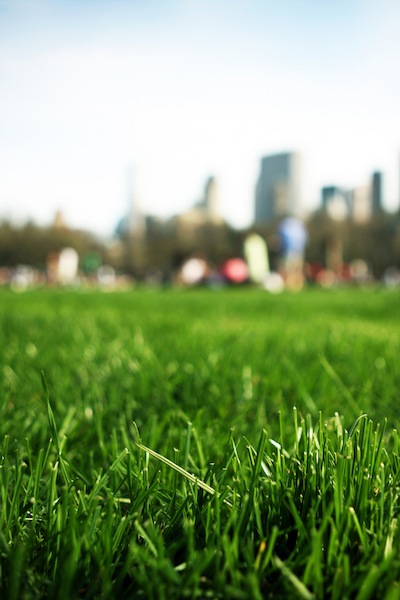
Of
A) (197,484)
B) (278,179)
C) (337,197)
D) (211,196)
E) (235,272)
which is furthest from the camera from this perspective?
(278,179)

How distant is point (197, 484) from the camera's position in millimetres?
847

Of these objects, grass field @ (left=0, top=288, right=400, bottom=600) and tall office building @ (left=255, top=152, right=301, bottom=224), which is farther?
tall office building @ (left=255, top=152, right=301, bottom=224)

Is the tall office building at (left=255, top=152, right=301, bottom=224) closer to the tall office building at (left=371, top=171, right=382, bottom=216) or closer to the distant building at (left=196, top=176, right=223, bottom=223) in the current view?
the distant building at (left=196, top=176, right=223, bottom=223)

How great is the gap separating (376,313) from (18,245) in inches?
2850

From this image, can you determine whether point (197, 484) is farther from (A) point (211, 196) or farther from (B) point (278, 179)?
(B) point (278, 179)

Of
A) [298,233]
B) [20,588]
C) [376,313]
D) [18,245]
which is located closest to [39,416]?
[20,588]

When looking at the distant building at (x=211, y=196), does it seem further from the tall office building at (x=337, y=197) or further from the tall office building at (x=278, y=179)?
the tall office building at (x=337, y=197)

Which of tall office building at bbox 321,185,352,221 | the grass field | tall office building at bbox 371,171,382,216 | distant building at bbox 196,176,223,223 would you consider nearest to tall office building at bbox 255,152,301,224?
tall office building at bbox 321,185,352,221

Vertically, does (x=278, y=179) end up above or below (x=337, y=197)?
above

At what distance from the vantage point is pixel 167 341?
9.94 ft

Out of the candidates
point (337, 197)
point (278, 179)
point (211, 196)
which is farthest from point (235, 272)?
point (278, 179)

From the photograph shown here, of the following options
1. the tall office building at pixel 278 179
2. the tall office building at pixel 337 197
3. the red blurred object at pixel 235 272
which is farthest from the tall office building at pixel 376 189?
the red blurred object at pixel 235 272

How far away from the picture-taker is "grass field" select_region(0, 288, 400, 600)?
0.68 m

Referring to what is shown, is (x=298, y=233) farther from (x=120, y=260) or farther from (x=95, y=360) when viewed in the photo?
(x=120, y=260)
